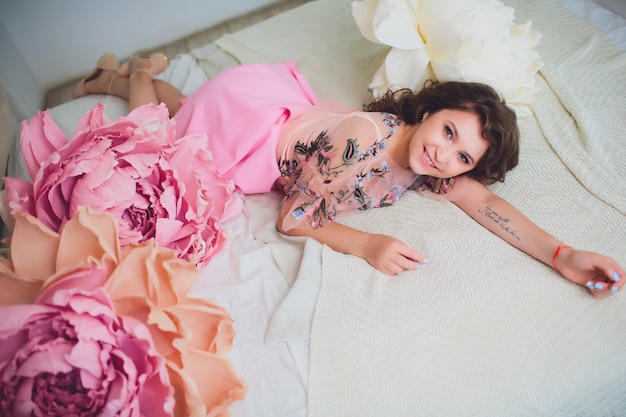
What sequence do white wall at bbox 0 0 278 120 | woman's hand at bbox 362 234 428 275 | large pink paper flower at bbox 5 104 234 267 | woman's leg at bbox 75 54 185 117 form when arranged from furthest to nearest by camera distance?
white wall at bbox 0 0 278 120
woman's leg at bbox 75 54 185 117
woman's hand at bbox 362 234 428 275
large pink paper flower at bbox 5 104 234 267

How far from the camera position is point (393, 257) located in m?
0.90

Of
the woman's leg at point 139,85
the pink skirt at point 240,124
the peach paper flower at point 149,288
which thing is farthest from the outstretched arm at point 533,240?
the woman's leg at point 139,85

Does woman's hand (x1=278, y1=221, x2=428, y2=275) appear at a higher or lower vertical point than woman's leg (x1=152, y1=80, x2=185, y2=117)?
lower

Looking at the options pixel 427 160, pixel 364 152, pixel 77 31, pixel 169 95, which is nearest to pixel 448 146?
pixel 427 160

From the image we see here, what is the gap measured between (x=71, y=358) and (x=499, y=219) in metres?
0.84

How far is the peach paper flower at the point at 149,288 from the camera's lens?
47cm

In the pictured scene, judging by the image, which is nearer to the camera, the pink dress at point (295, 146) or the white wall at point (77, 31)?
the pink dress at point (295, 146)

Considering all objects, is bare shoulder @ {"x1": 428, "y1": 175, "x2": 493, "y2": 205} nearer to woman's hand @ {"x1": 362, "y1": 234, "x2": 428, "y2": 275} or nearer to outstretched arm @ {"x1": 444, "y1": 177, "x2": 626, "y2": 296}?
outstretched arm @ {"x1": 444, "y1": 177, "x2": 626, "y2": 296}

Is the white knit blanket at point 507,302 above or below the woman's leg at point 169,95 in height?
below

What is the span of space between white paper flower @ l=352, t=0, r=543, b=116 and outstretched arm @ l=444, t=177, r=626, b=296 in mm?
245

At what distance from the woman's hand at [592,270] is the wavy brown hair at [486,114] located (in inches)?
9.6

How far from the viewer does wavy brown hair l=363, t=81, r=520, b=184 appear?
1000mm

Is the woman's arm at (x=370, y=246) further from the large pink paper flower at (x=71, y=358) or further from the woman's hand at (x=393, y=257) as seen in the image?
the large pink paper flower at (x=71, y=358)

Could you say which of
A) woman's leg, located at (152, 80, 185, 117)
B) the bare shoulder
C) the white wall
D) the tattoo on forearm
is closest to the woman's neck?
the bare shoulder
